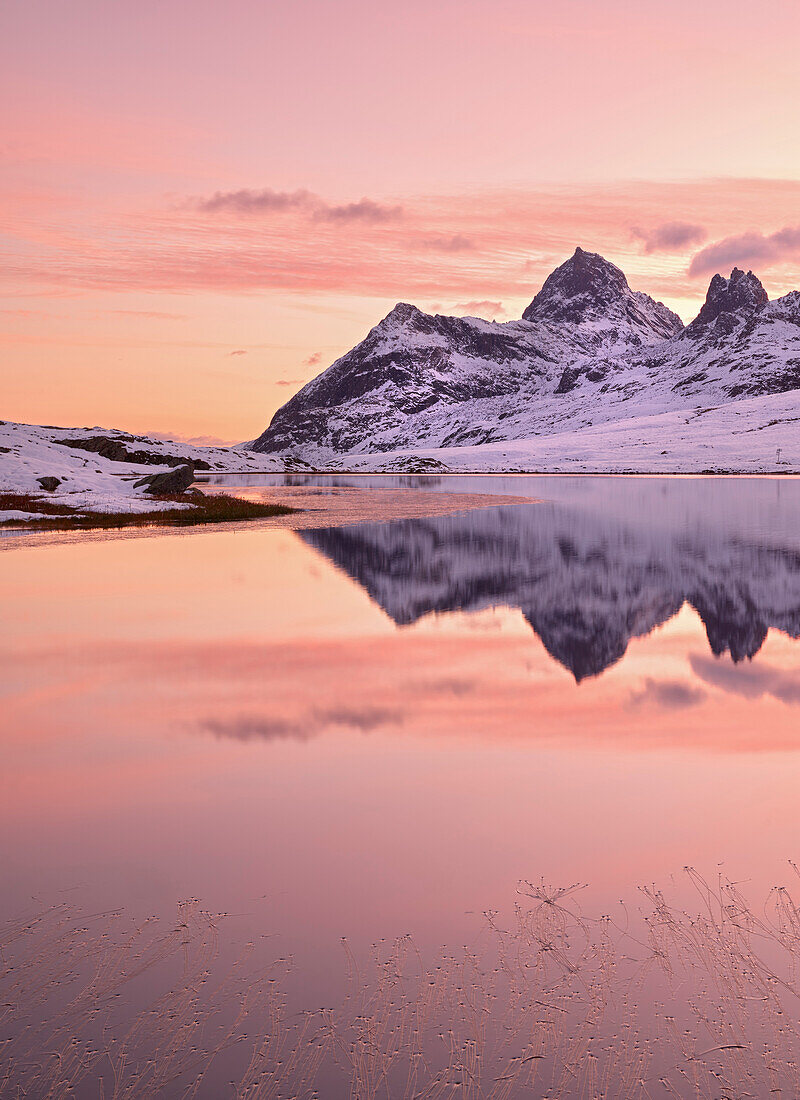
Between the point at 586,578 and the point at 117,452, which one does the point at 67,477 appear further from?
the point at 117,452

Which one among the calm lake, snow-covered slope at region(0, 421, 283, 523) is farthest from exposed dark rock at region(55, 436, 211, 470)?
the calm lake

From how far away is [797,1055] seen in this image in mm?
5285

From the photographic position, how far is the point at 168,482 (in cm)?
7069

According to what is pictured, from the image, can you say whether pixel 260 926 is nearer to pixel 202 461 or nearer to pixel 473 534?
pixel 473 534

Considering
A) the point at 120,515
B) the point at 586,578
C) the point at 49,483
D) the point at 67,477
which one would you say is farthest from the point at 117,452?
the point at 586,578

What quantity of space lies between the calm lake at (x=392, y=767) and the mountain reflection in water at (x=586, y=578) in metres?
0.20

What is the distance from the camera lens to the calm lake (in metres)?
6.86

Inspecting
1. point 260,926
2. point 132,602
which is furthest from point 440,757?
point 132,602

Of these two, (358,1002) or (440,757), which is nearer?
(358,1002)

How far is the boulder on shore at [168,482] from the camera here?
70188mm

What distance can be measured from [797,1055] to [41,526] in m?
43.8

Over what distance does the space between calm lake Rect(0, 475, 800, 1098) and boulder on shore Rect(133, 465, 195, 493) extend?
47.3 metres

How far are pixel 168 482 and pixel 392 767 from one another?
6398cm

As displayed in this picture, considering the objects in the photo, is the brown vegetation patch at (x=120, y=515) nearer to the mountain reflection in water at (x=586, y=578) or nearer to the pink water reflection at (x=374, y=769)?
the mountain reflection in water at (x=586, y=578)
